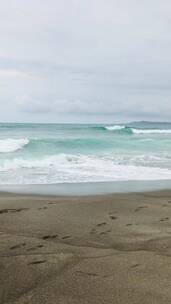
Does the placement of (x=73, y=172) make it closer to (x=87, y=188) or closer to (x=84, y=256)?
(x=87, y=188)

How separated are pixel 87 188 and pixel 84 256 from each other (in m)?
5.99

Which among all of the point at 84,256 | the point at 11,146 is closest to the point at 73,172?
the point at 84,256

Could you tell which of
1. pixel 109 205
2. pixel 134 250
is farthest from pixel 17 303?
pixel 109 205

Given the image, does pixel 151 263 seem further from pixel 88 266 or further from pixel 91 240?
pixel 91 240

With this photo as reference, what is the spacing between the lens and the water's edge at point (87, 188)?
877 centimetres

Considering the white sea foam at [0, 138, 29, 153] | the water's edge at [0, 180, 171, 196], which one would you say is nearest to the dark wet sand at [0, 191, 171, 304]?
the water's edge at [0, 180, 171, 196]

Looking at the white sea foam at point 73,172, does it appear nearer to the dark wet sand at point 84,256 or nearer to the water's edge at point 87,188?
the water's edge at point 87,188

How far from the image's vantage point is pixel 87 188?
9.47m

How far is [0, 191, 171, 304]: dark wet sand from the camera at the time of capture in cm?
274

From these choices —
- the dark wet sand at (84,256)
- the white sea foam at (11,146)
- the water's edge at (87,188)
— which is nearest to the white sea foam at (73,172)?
the water's edge at (87,188)

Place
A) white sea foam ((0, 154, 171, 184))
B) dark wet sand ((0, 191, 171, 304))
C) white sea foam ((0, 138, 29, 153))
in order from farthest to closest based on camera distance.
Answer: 1. white sea foam ((0, 138, 29, 153))
2. white sea foam ((0, 154, 171, 184))
3. dark wet sand ((0, 191, 171, 304))

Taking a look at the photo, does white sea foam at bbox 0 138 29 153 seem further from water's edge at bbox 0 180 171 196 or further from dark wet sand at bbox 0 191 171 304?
dark wet sand at bbox 0 191 171 304

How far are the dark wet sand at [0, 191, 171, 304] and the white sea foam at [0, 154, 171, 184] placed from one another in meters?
5.31

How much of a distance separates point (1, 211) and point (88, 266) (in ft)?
9.19
